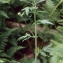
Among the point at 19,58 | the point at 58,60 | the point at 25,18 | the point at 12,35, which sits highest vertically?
the point at 25,18

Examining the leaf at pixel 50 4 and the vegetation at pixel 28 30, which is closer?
the vegetation at pixel 28 30

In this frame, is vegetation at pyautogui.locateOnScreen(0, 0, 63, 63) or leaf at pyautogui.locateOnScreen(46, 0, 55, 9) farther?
leaf at pyautogui.locateOnScreen(46, 0, 55, 9)

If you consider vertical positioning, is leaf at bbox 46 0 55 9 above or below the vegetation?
above

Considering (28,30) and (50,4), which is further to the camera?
(28,30)

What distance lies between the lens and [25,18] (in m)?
3.20

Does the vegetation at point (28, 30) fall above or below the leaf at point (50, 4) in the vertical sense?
below

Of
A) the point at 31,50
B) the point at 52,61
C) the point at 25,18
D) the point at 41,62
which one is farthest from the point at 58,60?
the point at 25,18

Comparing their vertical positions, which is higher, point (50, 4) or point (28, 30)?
point (50, 4)

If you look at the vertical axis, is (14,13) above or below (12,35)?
above

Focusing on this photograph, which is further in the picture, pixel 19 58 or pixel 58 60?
pixel 19 58

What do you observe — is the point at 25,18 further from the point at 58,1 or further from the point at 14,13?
the point at 58,1

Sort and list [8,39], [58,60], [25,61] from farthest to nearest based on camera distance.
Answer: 1. [8,39]
2. [25,61]
3. [58,60]

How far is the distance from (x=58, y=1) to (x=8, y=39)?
947 mm

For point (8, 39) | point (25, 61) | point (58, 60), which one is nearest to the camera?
point (58, 60)
